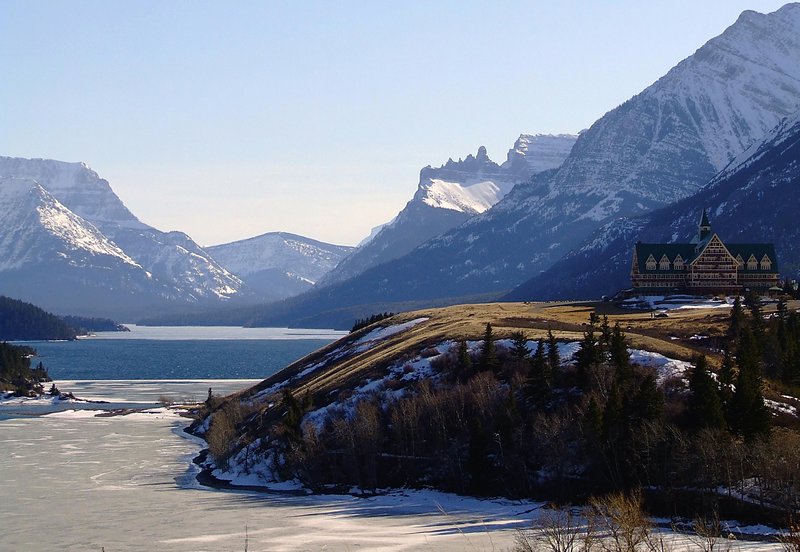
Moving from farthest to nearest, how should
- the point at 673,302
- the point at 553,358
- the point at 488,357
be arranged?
the point at 673,302, the point at 488,357, the point at 553,358

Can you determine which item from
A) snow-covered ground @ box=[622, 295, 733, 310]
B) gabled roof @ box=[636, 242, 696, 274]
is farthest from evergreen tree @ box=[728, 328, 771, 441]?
gabled roof @ box=[636, 242, 696, 274]

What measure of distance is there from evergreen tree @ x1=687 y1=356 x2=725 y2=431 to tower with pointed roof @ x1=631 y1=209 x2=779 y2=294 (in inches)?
3280

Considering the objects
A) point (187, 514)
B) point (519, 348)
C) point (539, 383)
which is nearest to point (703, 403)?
point (539, 383)

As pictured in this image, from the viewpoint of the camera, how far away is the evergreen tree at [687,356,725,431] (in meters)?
93.9

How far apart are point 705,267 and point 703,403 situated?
9123 centimetres

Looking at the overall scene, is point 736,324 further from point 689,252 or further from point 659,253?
→ point 689,252

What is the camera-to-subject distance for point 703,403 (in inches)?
3799

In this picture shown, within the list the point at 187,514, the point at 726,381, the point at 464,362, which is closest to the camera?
the point at 187,514

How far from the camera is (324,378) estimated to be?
487ft

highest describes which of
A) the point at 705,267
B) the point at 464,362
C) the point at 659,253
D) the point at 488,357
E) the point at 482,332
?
the point at 659,253

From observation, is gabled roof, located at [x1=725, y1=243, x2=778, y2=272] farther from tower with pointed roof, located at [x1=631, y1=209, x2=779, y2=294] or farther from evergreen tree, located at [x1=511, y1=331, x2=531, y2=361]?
evergreen tree, located at [x1=511, y1=331, x2=531, y2=361]

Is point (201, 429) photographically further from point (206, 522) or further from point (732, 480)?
point (732, 480)

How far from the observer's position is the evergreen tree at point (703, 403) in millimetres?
93863

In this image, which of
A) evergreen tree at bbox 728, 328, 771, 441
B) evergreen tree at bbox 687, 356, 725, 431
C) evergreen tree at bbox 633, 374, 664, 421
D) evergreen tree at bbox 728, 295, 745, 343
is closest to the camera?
evergreen tree at bbox 728, 328, 771, 441
